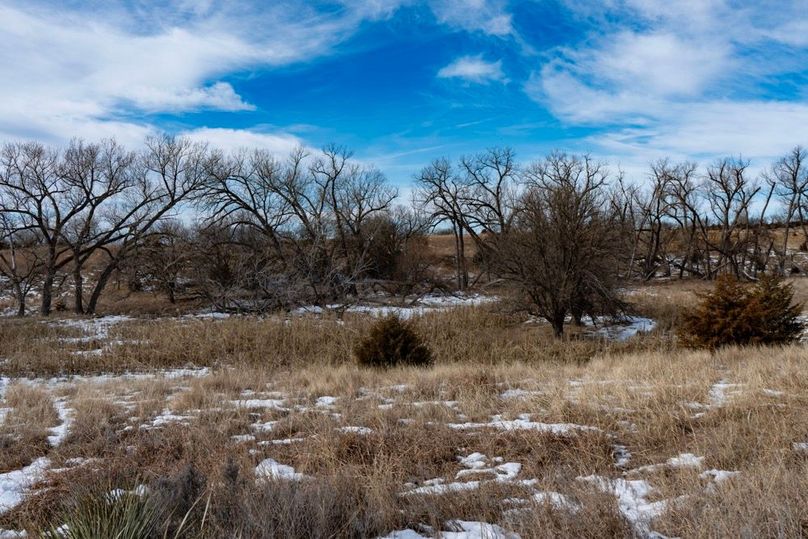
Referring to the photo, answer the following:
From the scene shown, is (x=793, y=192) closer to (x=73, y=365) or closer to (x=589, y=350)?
(x=589, y=350)

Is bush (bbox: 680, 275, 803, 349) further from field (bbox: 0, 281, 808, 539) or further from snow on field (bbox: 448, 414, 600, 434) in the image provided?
snow on field (bbox: 448, 414, 600, 434)

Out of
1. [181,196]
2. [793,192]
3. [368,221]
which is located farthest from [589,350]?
[793,192]

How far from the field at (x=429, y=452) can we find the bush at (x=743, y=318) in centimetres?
141

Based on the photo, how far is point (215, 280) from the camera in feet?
84.4

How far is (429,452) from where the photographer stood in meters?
5.20

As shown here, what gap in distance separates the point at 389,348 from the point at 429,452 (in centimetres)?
748

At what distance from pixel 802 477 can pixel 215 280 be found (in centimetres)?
2482

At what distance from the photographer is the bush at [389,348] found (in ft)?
41.3

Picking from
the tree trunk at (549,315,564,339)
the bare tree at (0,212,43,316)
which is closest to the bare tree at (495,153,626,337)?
the tree trunk at (549,315,564,339)

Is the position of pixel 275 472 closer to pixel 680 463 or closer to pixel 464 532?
pixel 464 532

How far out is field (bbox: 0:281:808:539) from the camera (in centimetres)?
341

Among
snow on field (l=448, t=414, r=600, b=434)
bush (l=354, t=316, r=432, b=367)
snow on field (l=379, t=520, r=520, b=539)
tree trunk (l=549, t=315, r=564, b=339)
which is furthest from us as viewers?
tree trunk (l=549, t=315, r=564, b=339)

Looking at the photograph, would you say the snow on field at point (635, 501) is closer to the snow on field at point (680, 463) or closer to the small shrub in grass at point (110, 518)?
the snow on field at point (680, 463)

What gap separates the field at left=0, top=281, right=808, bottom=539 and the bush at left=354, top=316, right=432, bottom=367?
63.9 inches
